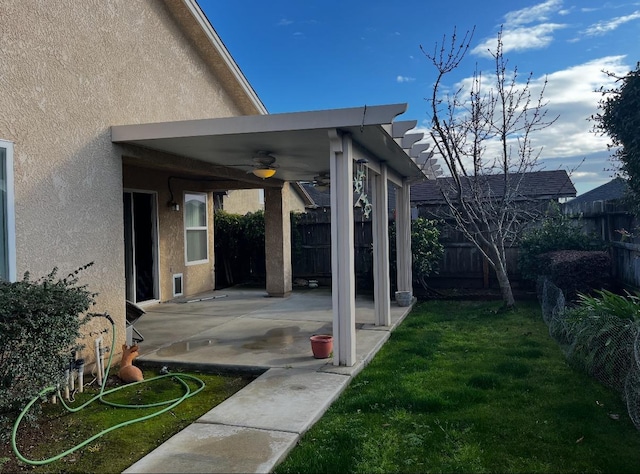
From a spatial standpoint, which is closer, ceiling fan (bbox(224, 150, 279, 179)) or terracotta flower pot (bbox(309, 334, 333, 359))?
terracotta flower pot (bbox(309, 334, 333, 359))

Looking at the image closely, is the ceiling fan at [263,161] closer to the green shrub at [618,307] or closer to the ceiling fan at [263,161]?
the ceiling fan at [263,161]

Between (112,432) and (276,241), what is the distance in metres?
7.84

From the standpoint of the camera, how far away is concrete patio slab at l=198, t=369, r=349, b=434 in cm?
421

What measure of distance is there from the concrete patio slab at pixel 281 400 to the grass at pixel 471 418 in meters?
0.14

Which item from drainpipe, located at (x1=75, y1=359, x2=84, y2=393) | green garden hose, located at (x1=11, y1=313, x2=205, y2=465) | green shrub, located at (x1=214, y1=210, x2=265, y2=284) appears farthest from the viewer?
green shrub, located at (x1=214, y1=210, x2=265, y2=284)

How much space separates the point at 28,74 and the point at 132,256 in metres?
5.41

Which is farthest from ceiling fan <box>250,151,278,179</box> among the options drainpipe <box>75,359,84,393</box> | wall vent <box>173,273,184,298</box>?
wall vent <box>173,273,184,298</box>

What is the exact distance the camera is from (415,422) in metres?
4.32

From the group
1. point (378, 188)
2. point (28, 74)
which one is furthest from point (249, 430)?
point (378, 188)

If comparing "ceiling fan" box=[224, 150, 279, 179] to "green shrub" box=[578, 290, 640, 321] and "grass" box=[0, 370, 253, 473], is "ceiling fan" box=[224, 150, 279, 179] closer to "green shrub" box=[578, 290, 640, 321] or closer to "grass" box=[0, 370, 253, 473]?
"grass" box=[0, 370, 253, 473]

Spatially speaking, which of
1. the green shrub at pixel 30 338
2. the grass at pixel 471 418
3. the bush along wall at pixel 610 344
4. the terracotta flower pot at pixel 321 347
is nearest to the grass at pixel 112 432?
the green shrub at pixel 30 338

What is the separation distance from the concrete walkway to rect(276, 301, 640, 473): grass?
0.21 m

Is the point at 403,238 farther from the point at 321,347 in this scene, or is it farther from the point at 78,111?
the point at 78,111

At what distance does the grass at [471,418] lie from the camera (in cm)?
360
